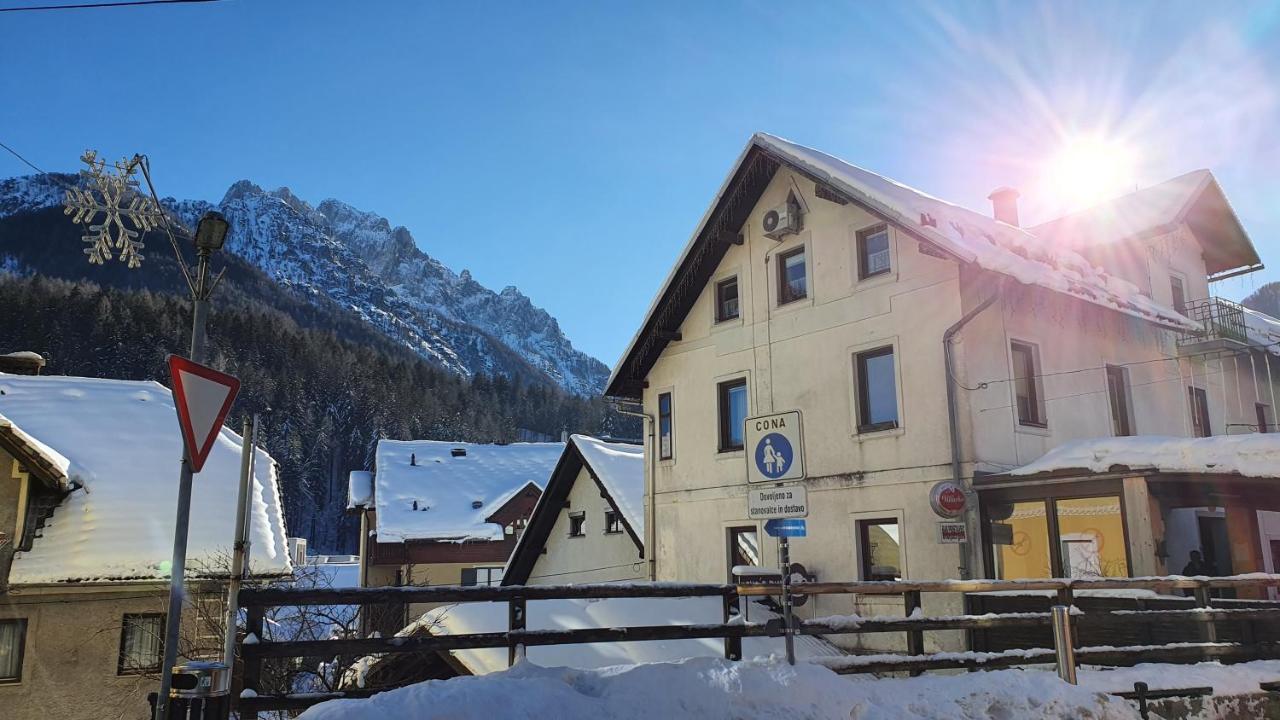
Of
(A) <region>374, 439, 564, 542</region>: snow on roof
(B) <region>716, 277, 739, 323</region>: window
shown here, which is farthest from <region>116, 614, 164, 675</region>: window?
(A) <region>374, 439, 564, 542</region>: snow on roof

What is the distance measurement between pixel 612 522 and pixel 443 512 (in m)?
20.7

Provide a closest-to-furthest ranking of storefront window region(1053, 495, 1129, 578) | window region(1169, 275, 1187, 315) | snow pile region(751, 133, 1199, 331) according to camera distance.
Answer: storefront window region(1053, 495, 1129, 578) → snow pile region(751, 133, 1199, 331) → window region(1169, 275, 1187, 315)

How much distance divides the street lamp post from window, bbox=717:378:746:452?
559 inches

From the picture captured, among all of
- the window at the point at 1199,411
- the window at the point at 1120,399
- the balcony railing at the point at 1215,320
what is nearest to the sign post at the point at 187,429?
the window at the point at 1120,399

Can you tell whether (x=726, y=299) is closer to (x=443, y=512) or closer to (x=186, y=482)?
(x=186, y=482)

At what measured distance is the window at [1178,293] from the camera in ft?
72.1

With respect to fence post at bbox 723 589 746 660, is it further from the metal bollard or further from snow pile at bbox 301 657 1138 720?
the metal bollard

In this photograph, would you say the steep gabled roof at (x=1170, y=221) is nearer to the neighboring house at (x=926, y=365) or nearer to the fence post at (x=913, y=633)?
the neighboring house at (x=926, y=365)

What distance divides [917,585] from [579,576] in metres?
19.4

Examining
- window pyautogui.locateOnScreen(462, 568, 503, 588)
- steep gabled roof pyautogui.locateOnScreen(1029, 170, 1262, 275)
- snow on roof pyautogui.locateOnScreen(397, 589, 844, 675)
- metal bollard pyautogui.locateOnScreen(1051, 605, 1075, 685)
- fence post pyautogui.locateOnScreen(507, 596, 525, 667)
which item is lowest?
window pyautogui.locateOnScreen(462, 568, 503, 588)

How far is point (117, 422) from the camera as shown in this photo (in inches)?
802

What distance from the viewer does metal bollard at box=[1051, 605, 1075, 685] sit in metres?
8.70

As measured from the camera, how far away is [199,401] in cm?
605

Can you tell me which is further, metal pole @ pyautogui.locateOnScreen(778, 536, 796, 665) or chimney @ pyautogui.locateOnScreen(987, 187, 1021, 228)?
chimney @ pyautogui.locateOnScreen(987, 187, 1021, 228)
